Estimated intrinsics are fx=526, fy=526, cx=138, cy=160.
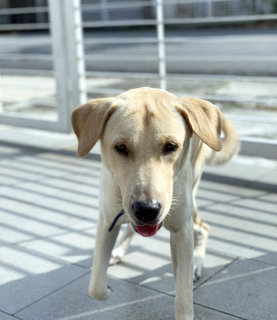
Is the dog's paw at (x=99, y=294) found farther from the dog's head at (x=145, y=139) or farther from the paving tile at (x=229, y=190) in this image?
the paving tile at (x=229, y=190)

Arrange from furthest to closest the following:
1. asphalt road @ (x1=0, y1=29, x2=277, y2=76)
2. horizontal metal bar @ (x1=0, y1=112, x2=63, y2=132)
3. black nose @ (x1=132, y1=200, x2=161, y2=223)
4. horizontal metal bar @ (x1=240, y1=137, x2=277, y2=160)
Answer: asphalt road @ (x1=0, y1=29, x2=277, y2=76), horizontal metal bar @ (x1=0, y1=112, x2=63, y2=132), horizontal metal bar @ (x1=240, y1=137, x2=277, y2=160), black nose @ (x1=132, y1=200, x2=161, y2=223)

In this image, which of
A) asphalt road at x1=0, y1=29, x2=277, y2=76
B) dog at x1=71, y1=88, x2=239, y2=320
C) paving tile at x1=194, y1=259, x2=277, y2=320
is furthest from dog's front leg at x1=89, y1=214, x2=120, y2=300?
asphalt road at x1=0, y1=29, x2=277, y2=76

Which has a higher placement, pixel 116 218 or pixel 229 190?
pixel 116 218

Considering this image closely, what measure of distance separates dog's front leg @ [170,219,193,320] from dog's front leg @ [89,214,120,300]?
1.19 ft

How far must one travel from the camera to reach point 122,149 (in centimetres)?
252

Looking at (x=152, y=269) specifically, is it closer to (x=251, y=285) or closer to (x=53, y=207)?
(x=251, y=285)

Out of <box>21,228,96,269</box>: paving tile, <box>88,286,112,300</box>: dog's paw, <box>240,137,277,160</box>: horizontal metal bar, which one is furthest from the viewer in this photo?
<box>240,137,277,160</box>: horizontal metal bar

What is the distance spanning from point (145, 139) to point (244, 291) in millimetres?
1285

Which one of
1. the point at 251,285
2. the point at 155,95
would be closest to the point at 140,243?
the point at 251,285

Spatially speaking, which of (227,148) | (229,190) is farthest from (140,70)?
(227,148)

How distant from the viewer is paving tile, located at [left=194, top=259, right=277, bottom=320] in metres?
2.96

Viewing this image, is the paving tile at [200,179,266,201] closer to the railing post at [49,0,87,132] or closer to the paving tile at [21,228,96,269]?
the paving tile at [21,228,96,269]

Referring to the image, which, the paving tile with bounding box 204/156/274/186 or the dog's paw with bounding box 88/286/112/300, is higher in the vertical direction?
the dog's paw with bounding box 88/286/112/300

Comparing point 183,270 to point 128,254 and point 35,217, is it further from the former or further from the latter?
point 35,217
